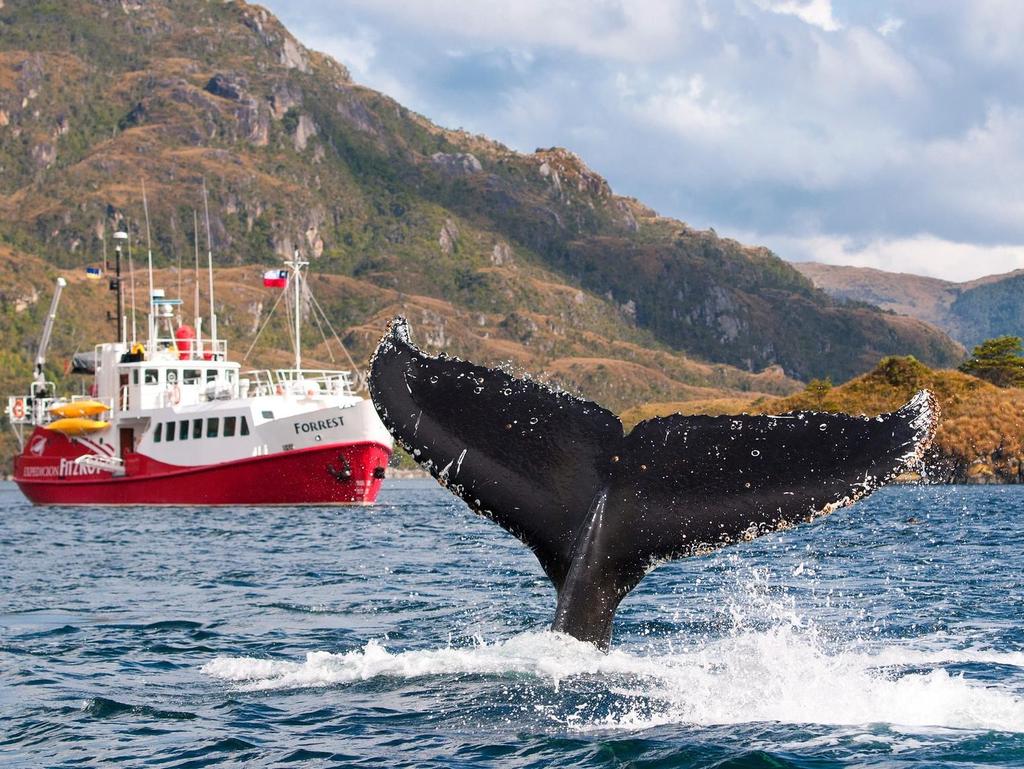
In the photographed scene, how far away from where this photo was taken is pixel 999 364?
116 metres

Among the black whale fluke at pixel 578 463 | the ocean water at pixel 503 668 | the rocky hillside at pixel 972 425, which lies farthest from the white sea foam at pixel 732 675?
the rocky hillside at pixel 972 425

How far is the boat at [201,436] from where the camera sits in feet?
154

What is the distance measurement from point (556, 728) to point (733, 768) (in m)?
1.24

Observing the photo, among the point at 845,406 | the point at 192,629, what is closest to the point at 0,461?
the point at 845,406

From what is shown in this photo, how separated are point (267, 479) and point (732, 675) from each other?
39.2 metres

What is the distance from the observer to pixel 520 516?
25.8ft

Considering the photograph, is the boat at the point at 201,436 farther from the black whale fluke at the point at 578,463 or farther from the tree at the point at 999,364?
the tree at the point at 999,364

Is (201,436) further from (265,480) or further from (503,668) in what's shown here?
(503,668)

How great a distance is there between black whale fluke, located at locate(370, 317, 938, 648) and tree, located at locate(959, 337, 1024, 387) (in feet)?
373

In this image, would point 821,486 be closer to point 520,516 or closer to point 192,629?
point 520,516

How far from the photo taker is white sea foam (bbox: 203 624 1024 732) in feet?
26.8

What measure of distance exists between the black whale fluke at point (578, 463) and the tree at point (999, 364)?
11379cm

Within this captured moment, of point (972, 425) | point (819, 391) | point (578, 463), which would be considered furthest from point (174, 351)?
point (819, 391)

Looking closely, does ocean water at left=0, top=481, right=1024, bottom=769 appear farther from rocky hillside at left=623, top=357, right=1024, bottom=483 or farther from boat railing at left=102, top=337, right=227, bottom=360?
rocky hillside at left=623, top=357, right=1024, bottom=483
